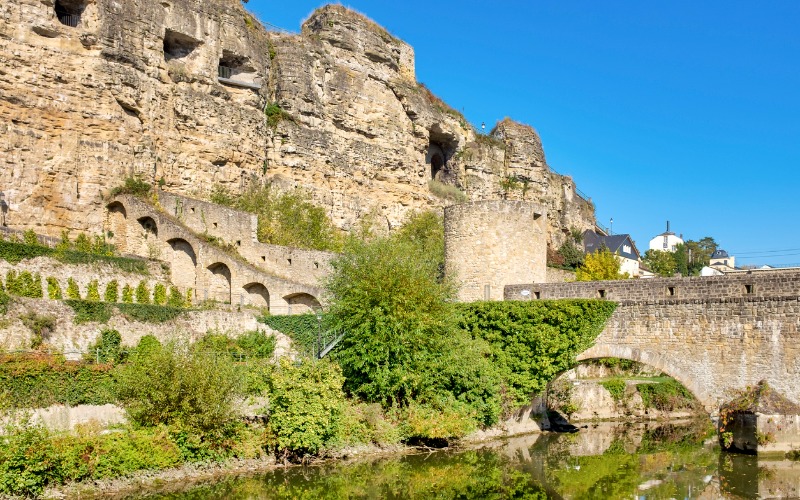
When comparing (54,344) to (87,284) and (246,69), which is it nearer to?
(87,284)

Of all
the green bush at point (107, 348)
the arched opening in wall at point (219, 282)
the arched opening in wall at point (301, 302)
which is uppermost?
the arched opening in wall at point (219, 282)

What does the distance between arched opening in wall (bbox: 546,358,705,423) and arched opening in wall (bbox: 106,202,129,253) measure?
16.7m

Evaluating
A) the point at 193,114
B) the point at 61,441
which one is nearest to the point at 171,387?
the point at 61,441

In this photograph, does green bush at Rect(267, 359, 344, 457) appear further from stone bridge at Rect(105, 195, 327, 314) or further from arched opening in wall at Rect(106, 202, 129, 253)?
arched opening in wall at Rect(106, 202, 129, 253)

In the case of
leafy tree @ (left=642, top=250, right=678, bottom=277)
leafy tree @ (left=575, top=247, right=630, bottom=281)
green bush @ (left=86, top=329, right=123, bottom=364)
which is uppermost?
leafy tree @ (left=642, top=250, right=678, bottom=277)

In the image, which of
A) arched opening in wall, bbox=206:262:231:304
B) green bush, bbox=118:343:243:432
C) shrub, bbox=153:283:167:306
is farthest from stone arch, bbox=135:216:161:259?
green bush, bbox=118:343:243:432

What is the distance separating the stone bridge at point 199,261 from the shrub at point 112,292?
442 centimetres

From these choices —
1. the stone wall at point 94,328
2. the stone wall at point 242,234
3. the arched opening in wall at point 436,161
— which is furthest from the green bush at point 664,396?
the arched opening in wall at point 436,161

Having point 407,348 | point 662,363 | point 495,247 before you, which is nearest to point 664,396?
point 495,247

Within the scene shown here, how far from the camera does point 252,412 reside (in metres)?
19.1

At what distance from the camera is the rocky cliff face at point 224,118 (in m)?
30.1

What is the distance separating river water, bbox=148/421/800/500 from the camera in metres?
15.6

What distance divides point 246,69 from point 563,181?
25222mm

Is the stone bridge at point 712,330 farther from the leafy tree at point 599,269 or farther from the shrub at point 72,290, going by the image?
the leafy tree at point 599,269
